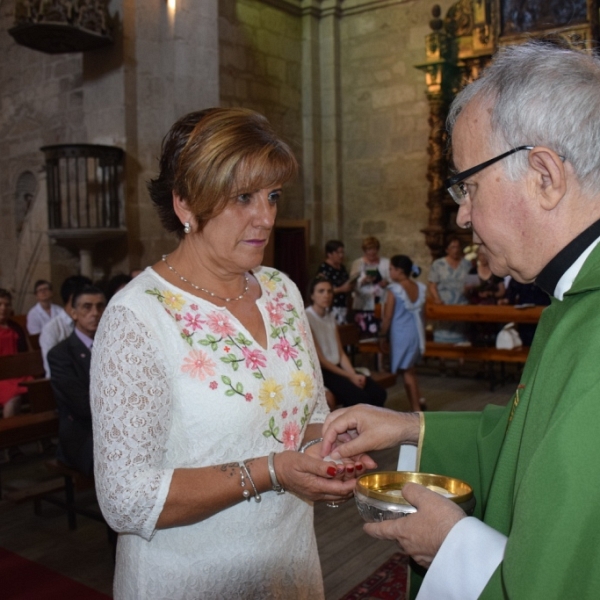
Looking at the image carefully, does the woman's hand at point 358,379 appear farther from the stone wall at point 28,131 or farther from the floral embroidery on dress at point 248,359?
the stone wall at point 28,131

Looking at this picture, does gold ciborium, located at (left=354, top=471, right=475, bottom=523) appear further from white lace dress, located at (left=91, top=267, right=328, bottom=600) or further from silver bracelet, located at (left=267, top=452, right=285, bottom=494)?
white lace dress, located at (left=91, top=267, right=328, bottom=600)

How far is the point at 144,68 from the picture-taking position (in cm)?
868

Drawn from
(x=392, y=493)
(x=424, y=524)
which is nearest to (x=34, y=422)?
(x=392, y=493)

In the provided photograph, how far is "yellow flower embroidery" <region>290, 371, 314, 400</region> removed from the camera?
6.03 ft

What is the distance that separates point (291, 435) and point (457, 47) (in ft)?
31.2

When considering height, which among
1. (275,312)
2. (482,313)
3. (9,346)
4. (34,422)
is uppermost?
(275,312)

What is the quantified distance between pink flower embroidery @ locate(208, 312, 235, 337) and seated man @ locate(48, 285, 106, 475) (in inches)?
81.5

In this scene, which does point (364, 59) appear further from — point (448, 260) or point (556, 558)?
point (556, 558)

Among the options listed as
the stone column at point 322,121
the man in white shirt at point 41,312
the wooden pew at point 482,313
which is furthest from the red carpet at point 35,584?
the stone column at point 322,121

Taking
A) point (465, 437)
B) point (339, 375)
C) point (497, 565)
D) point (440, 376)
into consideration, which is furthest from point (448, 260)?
point (497, 565)

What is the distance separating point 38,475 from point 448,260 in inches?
217

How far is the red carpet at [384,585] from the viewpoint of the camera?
3.26 metres

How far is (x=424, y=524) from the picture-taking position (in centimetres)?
119

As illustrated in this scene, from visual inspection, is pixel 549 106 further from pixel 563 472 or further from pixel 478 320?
pixel 478 320
